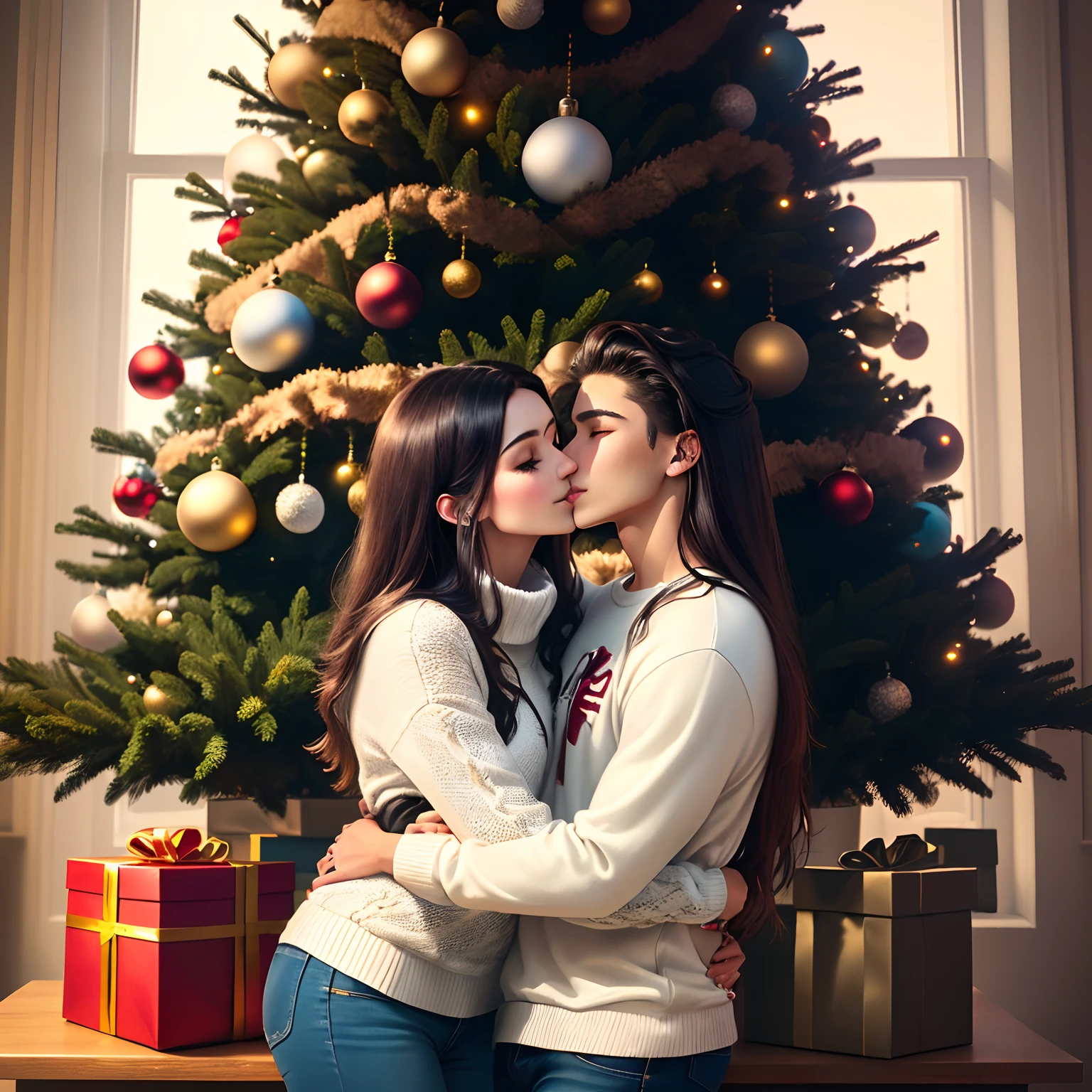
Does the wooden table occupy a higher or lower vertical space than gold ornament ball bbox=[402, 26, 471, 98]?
lower

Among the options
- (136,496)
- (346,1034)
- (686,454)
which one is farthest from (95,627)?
(686,454)

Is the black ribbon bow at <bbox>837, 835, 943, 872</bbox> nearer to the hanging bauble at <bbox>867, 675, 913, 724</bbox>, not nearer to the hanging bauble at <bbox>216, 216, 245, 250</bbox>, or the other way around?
the hanging bauble at <bbox>867, 675, 913, 724</bbox>

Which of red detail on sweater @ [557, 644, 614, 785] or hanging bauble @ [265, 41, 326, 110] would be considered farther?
hanging bauble @ [265, 41, 326, 110]

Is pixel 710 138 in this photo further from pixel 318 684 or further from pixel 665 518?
pixel 318 684

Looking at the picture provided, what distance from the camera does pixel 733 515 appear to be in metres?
1.43

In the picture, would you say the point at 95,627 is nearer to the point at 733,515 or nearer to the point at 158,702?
the point at 158,702

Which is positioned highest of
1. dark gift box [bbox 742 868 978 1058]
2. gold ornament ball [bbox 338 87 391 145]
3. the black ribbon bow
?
gold ornament ball [bbox 338 87 391 145]

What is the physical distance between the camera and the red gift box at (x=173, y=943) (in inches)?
65.1

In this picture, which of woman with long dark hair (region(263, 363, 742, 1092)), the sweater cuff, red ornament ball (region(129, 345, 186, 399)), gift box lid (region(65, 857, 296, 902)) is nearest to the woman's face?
woman with long dark hair (region(263, 363, 742, 1092))

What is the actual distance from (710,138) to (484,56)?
48cm

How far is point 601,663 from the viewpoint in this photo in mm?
1421

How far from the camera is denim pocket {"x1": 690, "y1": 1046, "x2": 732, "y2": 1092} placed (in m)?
1.27

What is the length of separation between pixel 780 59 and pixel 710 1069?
1.88m

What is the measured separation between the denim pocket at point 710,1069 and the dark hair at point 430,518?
0.45 meters
